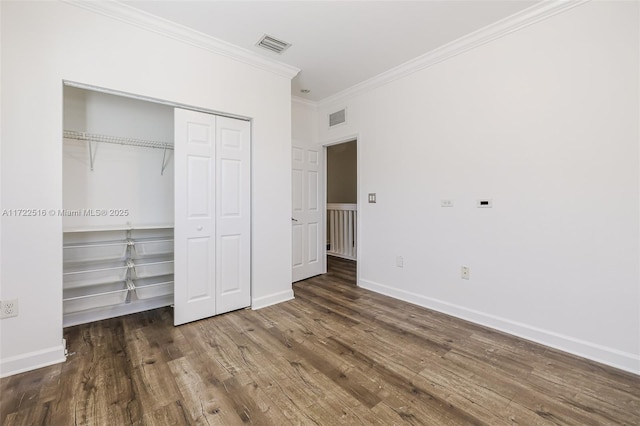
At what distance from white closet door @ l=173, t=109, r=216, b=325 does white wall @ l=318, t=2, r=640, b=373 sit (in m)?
2.11

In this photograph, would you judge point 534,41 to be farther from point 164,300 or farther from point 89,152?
point 164,300

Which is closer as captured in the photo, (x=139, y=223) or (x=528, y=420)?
(x=528, y=420)

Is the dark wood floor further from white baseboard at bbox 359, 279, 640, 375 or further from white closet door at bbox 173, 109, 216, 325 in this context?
white closet door at bbox 173, 109, 216, 325

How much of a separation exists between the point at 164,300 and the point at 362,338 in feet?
7.36

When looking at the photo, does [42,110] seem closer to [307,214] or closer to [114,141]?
[114,141]

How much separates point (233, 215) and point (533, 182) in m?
2.81

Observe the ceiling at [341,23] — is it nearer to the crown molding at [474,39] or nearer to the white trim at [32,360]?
the crown molding at [474,39]

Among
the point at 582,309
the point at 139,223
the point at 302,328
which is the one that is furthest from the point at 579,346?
the point at 139,223

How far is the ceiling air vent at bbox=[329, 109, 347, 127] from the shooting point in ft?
13.4

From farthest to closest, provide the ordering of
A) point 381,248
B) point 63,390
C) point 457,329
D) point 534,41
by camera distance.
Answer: point 381,248 < point 457,329 < point 534,41 < point 63,390

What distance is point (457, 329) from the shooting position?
2.62 metres

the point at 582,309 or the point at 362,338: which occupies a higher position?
the point at 582,309

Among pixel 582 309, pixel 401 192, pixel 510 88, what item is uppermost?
pixel 510 88

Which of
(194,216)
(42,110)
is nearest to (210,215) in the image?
(194,216)
